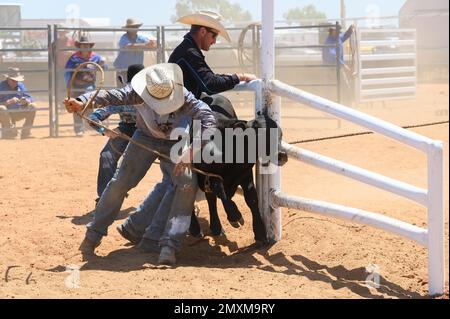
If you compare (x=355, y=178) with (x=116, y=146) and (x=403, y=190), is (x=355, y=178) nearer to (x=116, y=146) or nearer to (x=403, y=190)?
(x=403, y=190)

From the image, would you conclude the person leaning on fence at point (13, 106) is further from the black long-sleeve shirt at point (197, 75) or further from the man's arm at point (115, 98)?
the man's arm at point (115, 98)

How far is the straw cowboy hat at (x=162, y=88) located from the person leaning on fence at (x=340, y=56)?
848 cm

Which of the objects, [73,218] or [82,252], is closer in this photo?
[82,252]

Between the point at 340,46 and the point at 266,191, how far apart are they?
28.8ft

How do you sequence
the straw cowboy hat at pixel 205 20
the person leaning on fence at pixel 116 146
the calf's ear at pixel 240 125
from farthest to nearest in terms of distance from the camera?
the person leaning on fence at pixel 116 146
the straw cowboy hat at pixel 205 20
the calf's ear at pixel 240 125

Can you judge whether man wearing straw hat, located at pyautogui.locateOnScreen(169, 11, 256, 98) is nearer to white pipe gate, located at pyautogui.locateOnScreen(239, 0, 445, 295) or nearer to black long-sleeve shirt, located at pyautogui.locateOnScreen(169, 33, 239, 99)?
black long-sleeve shirt, located at pyautogui.locateOnScreen(169, 33, 239, 99)

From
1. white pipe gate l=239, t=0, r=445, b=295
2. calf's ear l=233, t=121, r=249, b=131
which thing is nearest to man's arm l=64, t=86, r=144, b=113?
calf's ear l=233, t=121, r=249, b=131

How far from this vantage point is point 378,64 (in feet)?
62.7

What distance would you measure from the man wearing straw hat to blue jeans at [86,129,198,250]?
1.48 feet

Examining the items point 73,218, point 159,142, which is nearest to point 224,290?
point 159,142

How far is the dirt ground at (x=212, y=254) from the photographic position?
15.3 ft

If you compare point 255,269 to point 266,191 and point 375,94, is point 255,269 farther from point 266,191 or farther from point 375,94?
point 375,94

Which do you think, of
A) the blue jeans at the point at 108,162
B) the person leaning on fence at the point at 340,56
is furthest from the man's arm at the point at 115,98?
the person leaning on fence at the point at 340,56

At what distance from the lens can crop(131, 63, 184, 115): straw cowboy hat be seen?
5.27 meters
